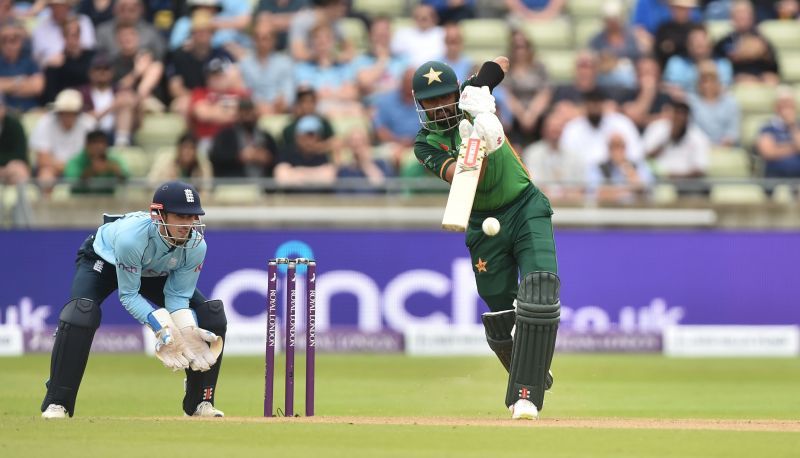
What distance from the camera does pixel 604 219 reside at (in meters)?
13.8

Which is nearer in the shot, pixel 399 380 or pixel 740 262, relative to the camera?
pixel 399 380

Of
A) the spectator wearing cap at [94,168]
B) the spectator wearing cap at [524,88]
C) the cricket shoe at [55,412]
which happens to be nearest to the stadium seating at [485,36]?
the spectator wearing cap at [524,88]

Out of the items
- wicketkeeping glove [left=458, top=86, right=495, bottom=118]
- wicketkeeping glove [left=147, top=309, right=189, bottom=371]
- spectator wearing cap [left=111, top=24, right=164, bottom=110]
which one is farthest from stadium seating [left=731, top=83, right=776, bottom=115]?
wicketkeeping glove [left=147, top=309, right=189, bottom=371]

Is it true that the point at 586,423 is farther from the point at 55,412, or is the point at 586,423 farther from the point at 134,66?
the point at 134,66

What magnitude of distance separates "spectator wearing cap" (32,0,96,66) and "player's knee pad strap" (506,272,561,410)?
881cm

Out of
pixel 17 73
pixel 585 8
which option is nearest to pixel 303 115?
pixel 17 73

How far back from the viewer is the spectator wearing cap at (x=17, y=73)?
15031mm

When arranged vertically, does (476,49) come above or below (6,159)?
above

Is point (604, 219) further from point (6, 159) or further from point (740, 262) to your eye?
point (6, 159)

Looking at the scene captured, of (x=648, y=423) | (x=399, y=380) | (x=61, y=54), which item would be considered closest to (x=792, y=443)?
(x=648, y=423)

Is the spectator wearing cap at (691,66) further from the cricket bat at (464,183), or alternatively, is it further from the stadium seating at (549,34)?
the cricket bat at (464,183)

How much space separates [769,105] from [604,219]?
2979mm

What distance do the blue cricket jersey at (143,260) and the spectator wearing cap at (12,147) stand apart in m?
6.19

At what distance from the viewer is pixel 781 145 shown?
1458cm
